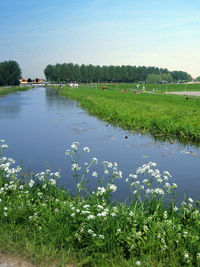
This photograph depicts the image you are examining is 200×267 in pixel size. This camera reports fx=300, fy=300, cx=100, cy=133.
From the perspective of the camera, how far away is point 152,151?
43.2 feet

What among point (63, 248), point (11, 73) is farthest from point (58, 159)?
point (11, 73)

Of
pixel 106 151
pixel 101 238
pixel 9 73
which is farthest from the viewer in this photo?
pixel 9 73

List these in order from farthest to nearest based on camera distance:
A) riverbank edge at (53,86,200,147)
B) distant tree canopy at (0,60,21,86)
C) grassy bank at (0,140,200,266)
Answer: distant tree canopy at (0,60,21,86), riverbank edge at (53,86,200,147), grassy bank at (0,140,200,266)

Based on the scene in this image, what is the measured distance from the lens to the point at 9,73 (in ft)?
500

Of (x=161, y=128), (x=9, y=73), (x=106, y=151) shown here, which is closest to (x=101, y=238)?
(x=106, y=151)

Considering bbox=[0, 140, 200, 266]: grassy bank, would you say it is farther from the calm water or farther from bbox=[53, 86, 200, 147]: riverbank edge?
bbox=[53, 86, 200, 147]: riverbank edge

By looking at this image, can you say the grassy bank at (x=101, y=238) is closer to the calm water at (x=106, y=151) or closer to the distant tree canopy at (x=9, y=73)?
the calm water at (x=106, y=151)

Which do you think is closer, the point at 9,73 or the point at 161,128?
the point at 161,128

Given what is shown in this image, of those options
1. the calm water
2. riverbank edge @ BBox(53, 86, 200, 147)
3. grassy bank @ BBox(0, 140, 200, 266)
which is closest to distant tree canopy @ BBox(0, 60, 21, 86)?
riverbank edge @ BBox(53, 86, 200, 147)

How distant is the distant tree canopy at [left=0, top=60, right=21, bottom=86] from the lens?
496ft

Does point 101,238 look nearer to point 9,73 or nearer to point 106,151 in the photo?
point 106,151

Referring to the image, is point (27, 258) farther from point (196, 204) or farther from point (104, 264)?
point (196, 204)

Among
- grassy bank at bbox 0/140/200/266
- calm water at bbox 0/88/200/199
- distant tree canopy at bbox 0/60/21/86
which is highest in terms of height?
distant tree canopy at bbox 0/60/21/86

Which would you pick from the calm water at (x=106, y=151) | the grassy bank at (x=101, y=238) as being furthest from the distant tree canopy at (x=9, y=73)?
the grassy bank at (x=101, y=238)
